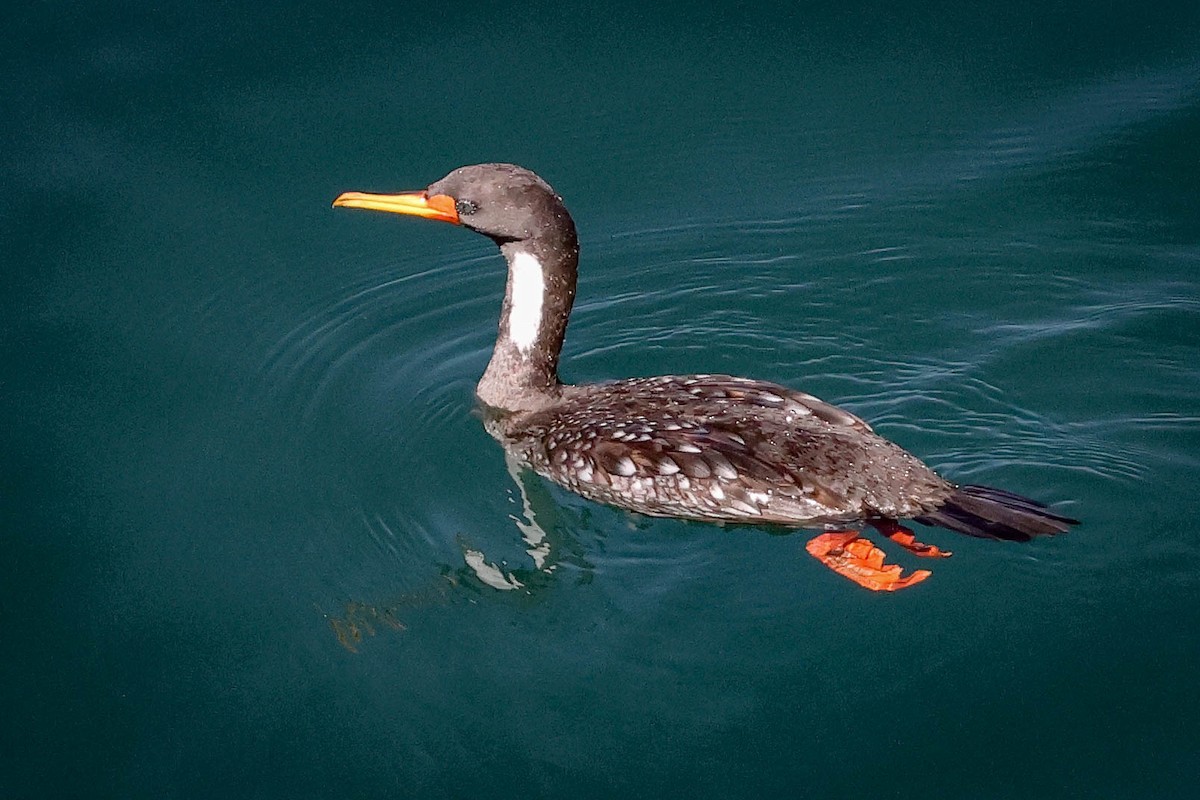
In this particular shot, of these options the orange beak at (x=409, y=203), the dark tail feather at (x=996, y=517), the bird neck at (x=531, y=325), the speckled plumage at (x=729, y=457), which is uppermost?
the orange beak at (x=409, y=203)

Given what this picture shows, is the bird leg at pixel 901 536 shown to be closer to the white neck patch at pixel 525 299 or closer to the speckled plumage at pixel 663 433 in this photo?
the speckled plumage at pixel 663 433

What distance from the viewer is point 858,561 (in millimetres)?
5301

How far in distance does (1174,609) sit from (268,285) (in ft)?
15.0

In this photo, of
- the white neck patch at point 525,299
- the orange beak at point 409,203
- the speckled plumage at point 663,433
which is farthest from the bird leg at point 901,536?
the orange beak at point 409,203

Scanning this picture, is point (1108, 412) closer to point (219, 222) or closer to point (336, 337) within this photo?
point (336, 337)

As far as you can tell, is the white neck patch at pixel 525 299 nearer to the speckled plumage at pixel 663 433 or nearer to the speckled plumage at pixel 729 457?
the speckled plumage at pixel 663 433

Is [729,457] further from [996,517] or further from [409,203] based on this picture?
[409,203]

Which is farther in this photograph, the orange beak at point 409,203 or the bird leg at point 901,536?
the orange beak at point 409,203

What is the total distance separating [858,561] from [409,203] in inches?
95.9

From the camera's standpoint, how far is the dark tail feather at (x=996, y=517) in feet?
16.8

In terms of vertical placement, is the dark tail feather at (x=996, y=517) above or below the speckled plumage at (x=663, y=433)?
below

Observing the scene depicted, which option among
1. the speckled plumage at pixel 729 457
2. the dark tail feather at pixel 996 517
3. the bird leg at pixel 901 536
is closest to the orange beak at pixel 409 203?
the speckled plumage at pixel 729 457

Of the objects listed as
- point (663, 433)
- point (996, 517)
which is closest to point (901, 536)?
point (996, 517)

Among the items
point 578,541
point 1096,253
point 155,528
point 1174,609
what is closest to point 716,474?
point 578,541
